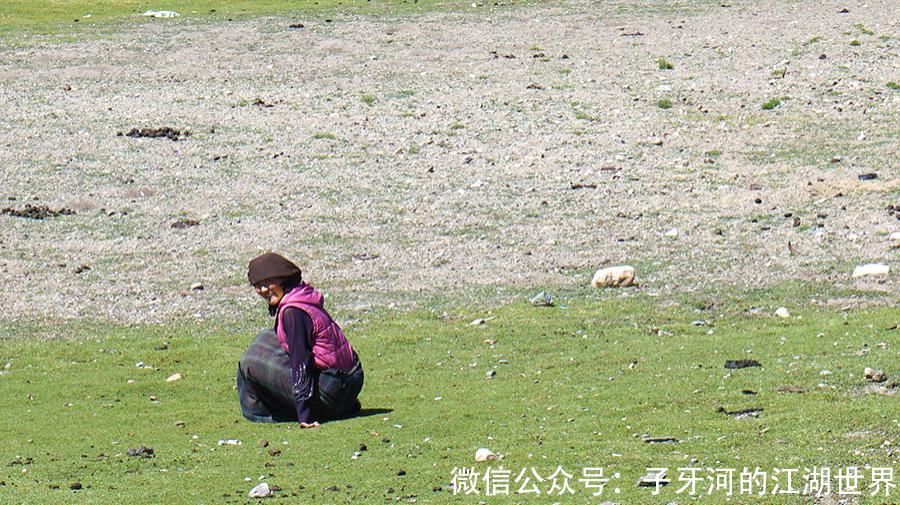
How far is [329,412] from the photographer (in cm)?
1230

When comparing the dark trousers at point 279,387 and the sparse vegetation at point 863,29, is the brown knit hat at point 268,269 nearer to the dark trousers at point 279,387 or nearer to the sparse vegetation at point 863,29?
the dark trousers at point 279,387

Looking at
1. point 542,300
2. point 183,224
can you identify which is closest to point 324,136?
point 183,224

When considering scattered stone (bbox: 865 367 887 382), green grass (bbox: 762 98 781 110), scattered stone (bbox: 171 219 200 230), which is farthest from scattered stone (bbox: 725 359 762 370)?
green grass (bbox: 762 98 781 110)

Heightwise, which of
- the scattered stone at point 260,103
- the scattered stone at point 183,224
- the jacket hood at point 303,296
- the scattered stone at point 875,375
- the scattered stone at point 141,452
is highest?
the jacket hood at point 303,296

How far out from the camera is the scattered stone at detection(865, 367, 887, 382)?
472 inches

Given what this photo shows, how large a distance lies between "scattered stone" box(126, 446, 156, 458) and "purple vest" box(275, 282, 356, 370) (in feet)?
4.92

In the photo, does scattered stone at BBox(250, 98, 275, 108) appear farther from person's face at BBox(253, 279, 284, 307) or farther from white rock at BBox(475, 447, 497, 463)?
white rock at BBox(475, 447, 497, 463)

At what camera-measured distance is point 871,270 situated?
18.3 meters

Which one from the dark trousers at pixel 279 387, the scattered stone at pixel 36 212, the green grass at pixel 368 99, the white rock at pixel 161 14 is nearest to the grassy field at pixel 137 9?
the white rock at pixel 161 14

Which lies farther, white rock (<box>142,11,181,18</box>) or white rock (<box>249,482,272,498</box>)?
white rock (<box>142,11,181,18</box>)

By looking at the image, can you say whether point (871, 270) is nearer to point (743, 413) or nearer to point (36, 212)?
point (743, 413)

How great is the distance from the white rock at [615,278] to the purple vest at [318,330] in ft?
22.4

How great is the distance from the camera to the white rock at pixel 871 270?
18250 millimetres

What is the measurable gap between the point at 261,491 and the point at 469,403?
325 centimetres
